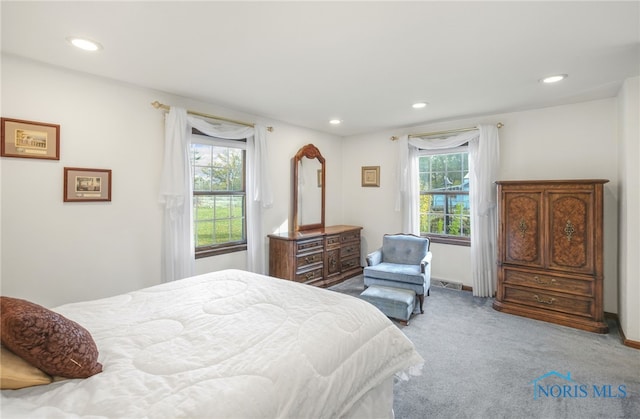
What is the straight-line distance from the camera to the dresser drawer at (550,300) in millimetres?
3164

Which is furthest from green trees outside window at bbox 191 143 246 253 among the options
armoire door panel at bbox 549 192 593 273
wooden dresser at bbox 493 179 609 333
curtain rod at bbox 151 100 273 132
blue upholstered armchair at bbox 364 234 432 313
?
armoire door panel at bbox 549 192 593 273

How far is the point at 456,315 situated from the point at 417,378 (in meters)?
1.48

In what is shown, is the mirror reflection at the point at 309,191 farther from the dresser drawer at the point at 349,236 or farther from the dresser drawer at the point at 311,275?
the dresser drawer at the point at 311,275

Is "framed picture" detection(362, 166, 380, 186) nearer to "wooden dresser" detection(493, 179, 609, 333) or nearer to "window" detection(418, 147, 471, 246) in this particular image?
"window" detection(418, 147, 471, 246)

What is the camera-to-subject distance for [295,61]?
95.1 inches

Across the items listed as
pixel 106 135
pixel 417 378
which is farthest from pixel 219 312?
pixel 106 135

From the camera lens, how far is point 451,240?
14.8 feet

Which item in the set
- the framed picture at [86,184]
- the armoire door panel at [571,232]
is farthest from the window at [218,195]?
the armoire door panel at [571,232]

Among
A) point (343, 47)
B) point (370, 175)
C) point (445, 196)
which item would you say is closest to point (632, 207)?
point (445, 196)

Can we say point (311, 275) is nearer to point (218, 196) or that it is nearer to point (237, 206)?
point (237, 206)

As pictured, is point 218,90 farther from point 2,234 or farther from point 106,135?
point 2,234

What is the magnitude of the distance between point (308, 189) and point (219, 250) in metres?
1.80

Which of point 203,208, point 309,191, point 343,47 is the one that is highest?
point 343,47

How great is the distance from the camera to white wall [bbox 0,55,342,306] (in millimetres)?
2326
